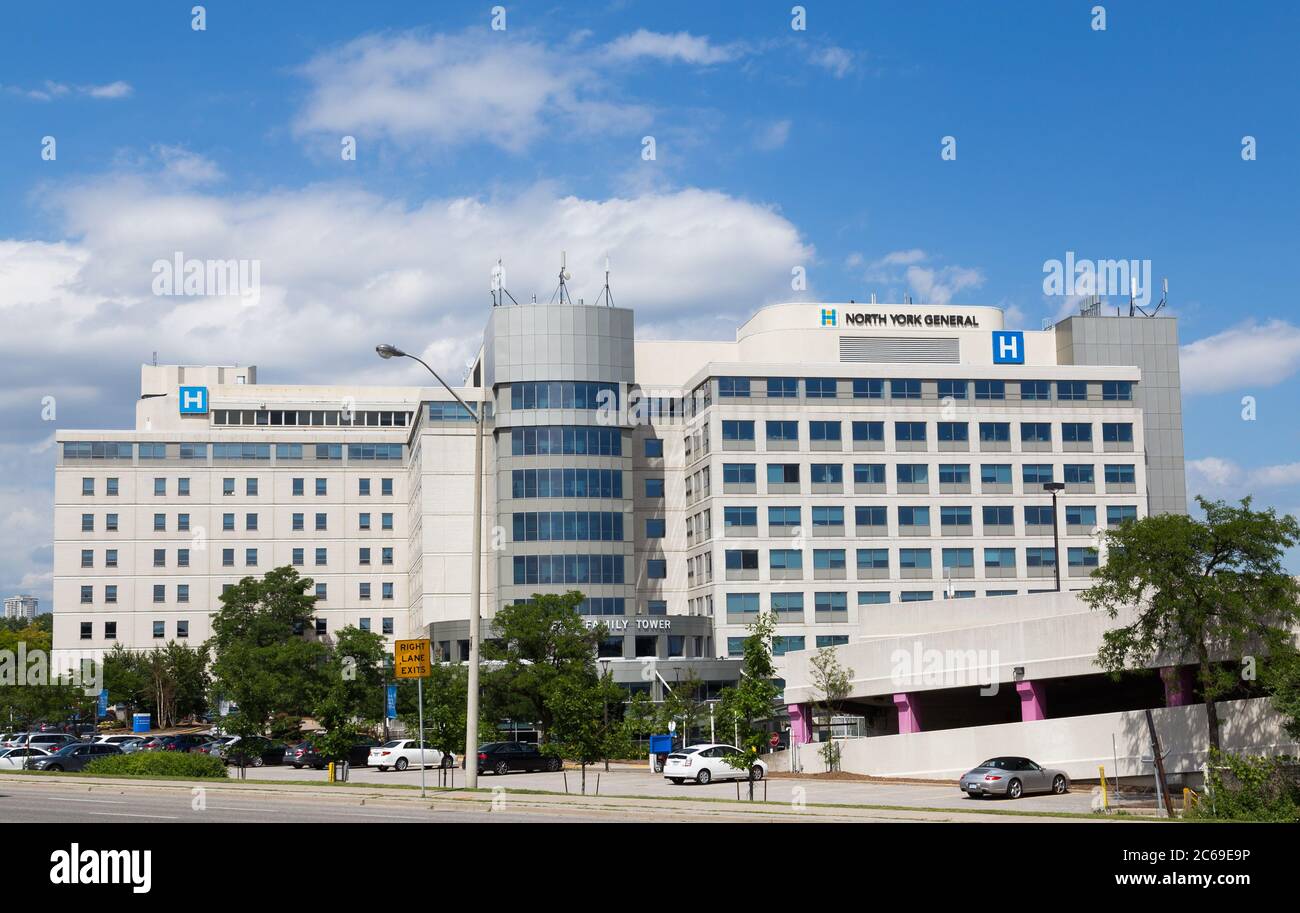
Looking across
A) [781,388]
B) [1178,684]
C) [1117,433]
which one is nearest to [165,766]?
[1178,684]

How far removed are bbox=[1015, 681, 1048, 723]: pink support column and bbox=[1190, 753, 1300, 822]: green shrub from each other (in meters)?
15.2

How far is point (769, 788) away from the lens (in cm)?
4775

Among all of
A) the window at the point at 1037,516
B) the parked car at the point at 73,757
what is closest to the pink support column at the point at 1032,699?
the parked car at the point at 73,757

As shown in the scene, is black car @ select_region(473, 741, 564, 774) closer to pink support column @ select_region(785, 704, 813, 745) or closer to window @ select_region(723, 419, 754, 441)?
pink support column @ select_region(785, 704, 813, 745)

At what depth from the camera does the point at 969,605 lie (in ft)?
181

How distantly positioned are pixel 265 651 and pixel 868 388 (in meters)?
47.6

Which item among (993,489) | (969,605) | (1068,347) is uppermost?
(1068,347)

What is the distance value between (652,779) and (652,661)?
120ft

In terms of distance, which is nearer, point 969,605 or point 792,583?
→ point 969,605

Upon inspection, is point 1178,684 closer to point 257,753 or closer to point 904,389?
point 257,753

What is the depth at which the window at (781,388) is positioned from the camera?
99.1 m
